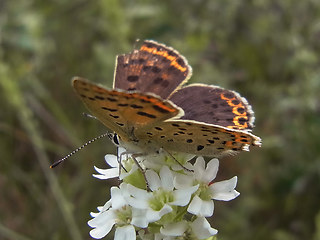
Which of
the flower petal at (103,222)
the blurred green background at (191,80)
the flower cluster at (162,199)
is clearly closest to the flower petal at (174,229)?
the flower cluster at (162,199)

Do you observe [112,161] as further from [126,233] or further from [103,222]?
[126,233]

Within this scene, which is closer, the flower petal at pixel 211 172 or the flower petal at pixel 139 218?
the flower petal at pixel 139 218

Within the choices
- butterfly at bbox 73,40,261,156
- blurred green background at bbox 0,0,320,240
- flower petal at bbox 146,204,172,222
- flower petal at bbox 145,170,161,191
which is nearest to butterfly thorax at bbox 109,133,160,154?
butterfly at bbox 73,40,261,156

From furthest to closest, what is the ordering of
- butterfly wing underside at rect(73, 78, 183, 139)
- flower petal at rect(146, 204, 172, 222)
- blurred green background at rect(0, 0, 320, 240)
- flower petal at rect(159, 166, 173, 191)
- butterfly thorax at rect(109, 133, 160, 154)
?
blurred green background at rect(0, 0, 320, 240)
butterfly thorax at rect(109, 133, 160, 154)
flower petal at rect(159, 166, 173, 191)
flower petal at rect(146, 204, 172, 222)
butterfly wing underside at rect(73, 78, 183, 139)

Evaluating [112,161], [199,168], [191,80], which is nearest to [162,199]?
[199,168]

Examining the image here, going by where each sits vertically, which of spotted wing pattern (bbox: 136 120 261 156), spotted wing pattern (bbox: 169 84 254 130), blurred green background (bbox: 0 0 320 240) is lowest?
blurred green background (bbox: 0 0 320 240)

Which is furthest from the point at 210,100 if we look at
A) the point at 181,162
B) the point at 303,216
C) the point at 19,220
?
the point at 19,220

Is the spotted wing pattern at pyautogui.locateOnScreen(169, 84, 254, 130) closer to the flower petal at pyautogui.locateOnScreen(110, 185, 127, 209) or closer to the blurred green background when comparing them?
the flower petal at pyautogui.locateOnScreen(110, 185, 127, 209)

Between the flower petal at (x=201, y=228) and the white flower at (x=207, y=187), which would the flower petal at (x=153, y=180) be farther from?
the flower petal at (x=201, y=228)

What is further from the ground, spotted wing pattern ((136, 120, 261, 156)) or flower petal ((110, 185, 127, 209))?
spotted wing pattern ((136, 120, 261, 156))

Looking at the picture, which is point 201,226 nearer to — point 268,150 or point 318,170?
point 318,170
